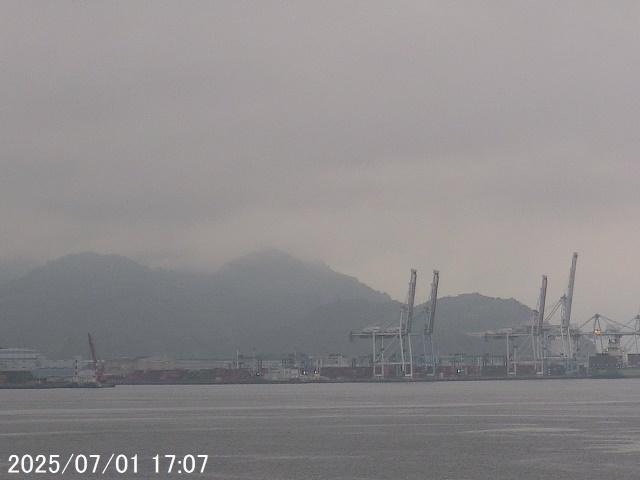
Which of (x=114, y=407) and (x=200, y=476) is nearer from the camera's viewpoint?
(x=200, y=476)

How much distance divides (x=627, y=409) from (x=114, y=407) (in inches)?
1836

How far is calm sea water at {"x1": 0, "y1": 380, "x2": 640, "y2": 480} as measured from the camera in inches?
1844

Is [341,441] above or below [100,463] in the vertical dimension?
above

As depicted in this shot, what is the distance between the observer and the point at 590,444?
57438 millimetres

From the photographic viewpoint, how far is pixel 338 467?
47.9 meters

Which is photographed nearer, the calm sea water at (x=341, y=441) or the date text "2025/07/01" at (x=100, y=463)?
the calm sea water at (x=341, y=441)

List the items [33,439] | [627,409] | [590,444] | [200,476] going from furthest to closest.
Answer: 1. [627,409]
2. [33,439]
3. [590,444]
4. [200,476]

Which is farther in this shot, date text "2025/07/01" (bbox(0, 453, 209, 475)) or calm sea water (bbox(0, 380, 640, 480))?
date text "2025/07/01" (bbox(0, 453, 209, 475))

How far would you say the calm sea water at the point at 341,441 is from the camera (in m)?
46.8

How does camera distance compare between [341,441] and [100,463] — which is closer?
[100,463]

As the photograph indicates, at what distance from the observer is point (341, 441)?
6006 centimetres

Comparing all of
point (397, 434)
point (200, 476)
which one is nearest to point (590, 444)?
point (397, 434)

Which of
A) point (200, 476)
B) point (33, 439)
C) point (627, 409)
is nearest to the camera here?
point (200, 476)

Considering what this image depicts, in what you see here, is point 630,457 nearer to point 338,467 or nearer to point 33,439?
point 338,467
